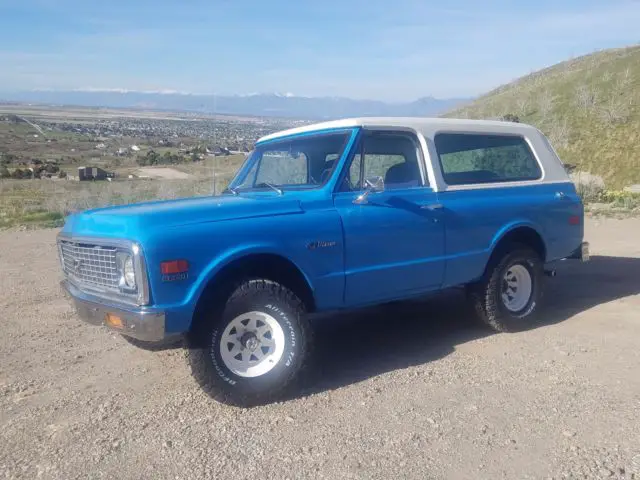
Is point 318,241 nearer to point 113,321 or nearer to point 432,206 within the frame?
point 432,206

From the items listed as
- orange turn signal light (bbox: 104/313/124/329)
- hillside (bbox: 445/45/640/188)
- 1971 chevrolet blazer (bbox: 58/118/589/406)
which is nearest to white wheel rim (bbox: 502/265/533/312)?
1971 chevrolet blazer (bbox: 58/118/589/406)

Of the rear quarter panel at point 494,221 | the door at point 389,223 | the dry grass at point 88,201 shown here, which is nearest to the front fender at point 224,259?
the door at point 389,223

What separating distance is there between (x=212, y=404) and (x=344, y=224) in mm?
1608

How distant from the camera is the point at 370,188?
5230 mm

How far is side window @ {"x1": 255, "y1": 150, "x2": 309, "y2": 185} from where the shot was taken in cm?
579

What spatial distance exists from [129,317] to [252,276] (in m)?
0.90

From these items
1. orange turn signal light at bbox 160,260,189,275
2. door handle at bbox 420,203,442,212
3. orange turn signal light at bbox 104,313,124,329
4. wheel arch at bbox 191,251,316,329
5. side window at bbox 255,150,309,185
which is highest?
side window at bbox 255,150,309,185

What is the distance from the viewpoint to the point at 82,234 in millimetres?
4848

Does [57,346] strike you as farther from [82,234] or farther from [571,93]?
[571,93]

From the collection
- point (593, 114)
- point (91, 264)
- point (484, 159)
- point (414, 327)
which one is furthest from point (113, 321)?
point (593, 114)

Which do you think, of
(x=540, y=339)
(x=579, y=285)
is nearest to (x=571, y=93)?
(x=579, y=285)

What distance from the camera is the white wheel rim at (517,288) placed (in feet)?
21.4

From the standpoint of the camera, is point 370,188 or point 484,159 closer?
point 370,188

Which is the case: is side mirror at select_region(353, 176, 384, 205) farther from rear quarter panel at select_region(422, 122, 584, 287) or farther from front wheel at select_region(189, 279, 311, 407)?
front wheel at select_region(189, 279, 311, 407)
